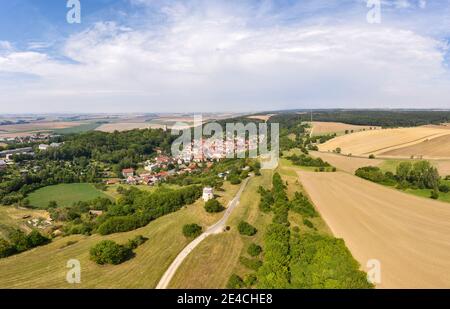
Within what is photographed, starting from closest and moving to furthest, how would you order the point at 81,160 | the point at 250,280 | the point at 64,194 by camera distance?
the point at 250,280 < the point at 64,194 < the point at 81,160

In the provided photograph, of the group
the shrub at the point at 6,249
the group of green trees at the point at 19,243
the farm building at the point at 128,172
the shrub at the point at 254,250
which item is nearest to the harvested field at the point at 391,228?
the shrub at the point at 254,250

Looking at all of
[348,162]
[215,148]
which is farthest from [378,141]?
[215,148]

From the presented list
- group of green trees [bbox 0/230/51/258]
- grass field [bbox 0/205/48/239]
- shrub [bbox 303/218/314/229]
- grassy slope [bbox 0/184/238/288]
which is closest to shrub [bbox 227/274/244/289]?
grassy slope [bbox 0/184/238/288]

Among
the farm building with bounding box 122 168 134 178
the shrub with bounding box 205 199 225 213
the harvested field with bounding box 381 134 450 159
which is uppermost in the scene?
the harvested field with bounding box 381 134 450 159

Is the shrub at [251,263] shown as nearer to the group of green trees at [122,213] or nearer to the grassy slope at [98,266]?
the grassy slope at [98,266]

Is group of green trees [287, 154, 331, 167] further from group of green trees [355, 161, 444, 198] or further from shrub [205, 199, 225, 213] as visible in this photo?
shrub [205, 199, 225, 213]

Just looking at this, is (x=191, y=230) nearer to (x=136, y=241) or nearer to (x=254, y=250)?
(x=136, y=241)

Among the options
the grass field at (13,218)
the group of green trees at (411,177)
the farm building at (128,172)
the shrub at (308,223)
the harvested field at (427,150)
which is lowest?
the grass field at (13,218)
